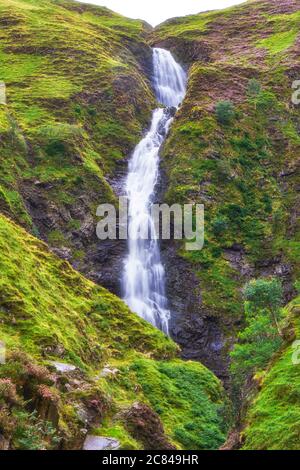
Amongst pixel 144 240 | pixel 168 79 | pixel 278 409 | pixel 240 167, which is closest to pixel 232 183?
pixel 240 167

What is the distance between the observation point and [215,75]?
239ft

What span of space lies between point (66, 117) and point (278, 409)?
49.4m

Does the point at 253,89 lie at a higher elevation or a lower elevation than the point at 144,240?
higher

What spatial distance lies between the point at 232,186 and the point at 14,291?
35.8 metres

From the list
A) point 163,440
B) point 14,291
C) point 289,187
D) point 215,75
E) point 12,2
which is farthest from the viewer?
point 12,2

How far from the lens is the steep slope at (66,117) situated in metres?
49.8

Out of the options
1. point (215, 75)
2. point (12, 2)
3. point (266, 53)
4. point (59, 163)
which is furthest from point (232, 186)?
point (12, 2)

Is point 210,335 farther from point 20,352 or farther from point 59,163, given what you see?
point 20,352

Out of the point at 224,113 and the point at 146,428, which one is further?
the point at 224,113

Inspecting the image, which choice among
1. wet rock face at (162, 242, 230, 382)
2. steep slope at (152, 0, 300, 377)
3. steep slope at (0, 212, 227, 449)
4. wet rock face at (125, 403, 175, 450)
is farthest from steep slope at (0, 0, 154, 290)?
wet rock face at (125, 403, 175, 450)

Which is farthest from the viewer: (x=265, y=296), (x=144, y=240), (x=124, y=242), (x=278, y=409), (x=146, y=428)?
(x=144, y=240)

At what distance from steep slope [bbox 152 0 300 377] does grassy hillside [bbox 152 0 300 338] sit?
10cm

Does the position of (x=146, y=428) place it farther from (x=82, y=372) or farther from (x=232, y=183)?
(x=232, y=183)

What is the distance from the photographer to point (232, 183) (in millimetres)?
57938
